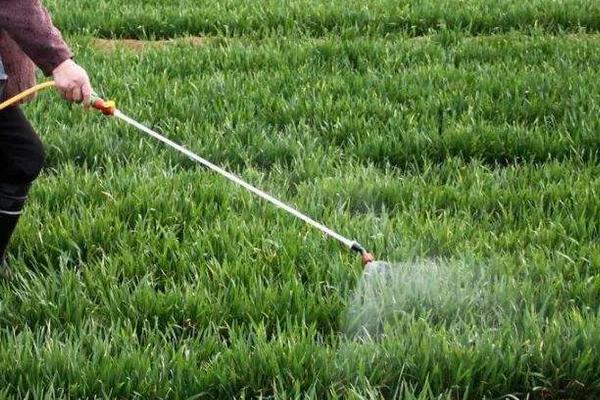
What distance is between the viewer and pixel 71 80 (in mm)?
3176

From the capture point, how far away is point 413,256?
3.48m

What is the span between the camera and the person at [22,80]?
313 centimetres

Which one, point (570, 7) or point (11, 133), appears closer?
point (11, 133)

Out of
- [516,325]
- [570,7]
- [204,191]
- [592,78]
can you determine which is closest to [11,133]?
[204,191]

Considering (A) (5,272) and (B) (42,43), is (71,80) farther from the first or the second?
(A) (5,272)

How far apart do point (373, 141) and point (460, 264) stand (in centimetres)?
148

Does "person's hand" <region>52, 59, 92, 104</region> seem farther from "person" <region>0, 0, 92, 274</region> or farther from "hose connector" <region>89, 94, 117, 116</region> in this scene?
"hose connector" <region>89, 94, 117, 116</region>

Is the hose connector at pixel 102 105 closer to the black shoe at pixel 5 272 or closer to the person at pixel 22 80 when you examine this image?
the person at pixel 22 80

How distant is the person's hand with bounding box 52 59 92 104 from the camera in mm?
3176

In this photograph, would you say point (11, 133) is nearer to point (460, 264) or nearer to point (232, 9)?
point (460, 264)

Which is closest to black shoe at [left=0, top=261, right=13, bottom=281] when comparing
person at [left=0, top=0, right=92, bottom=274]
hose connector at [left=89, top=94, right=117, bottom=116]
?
person at [left=0, top=0, right=92, bottom=274]

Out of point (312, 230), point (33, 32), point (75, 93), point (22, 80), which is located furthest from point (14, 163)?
point (312, 230)

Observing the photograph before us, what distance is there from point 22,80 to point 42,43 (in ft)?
0.89

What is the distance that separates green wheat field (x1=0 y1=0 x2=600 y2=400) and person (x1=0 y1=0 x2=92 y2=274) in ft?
0.72
